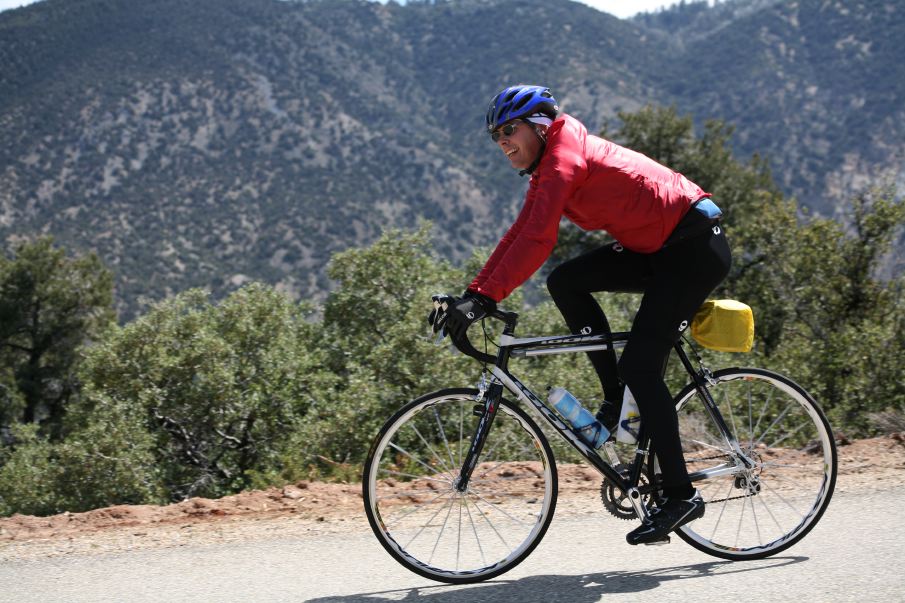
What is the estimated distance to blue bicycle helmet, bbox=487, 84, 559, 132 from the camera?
3.66m

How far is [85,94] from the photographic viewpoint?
390 ft

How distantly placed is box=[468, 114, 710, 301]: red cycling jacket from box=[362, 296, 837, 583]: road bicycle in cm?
32

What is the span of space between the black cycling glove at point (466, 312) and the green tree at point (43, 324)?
32.2 metres

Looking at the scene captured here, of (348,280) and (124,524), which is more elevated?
(348,280)

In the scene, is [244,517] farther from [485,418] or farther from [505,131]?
[505,131]

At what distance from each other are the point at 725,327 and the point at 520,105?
4.56ft

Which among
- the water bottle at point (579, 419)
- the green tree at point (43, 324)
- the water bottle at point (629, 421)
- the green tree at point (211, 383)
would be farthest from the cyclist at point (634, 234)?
the green tree at point (43, 324)

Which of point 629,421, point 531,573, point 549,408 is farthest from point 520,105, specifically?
point 531,573

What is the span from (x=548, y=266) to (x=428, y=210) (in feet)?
232

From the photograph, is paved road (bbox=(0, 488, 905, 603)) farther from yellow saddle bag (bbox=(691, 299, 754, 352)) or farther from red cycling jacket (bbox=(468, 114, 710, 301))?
red cycling jacket (bbox=(468, 114, 710, 301))

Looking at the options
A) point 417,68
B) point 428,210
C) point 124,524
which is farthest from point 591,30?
point 124,524

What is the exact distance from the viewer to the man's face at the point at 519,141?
3.70 metres

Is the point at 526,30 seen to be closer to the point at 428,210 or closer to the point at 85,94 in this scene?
the point at 428,210

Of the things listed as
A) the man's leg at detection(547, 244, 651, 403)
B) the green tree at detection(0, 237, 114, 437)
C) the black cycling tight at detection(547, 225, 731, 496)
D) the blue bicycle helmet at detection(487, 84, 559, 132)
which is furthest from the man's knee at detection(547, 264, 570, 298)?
the green tree at detection(0, 237, 114, 437)
